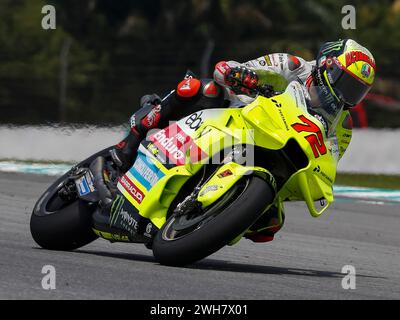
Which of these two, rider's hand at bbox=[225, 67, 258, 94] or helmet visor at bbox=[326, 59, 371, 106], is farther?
rider's hand at bbox=[225, 67, 258, 94]

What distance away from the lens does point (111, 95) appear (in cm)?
1792

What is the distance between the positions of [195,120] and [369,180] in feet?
30.9

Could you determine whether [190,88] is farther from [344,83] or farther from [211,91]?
[344,83]

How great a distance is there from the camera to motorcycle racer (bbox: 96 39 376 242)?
608 cm

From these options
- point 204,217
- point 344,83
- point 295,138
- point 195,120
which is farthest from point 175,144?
point 344,83

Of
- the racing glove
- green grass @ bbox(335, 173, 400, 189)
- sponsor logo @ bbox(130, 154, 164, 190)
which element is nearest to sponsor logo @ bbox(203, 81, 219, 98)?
the racing glove

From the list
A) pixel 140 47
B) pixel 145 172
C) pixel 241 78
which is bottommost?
pixel 140 47

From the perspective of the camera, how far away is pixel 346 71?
6.05 metres

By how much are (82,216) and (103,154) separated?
17.5 inches

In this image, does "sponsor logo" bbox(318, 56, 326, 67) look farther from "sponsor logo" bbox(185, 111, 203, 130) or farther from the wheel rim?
the wheel rim

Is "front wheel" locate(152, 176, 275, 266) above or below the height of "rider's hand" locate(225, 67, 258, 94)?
below

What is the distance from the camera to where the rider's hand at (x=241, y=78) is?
6.17 meters
